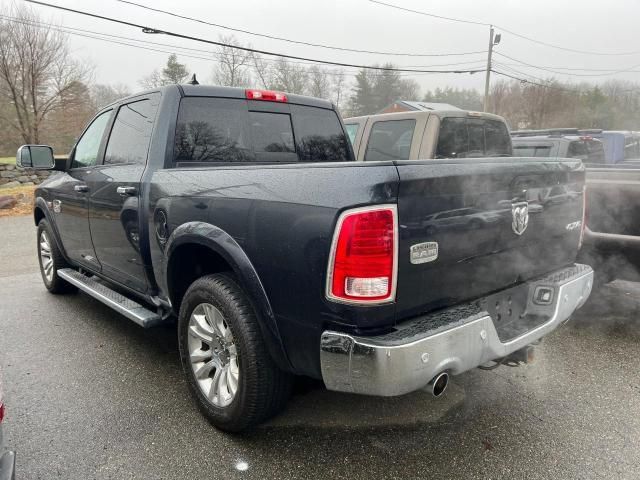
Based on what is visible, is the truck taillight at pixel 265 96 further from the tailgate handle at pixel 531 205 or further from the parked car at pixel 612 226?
the parked car at pixel 612 226

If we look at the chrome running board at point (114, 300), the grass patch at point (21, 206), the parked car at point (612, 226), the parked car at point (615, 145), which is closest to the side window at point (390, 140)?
the parked car at point (612, 226)

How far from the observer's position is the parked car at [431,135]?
18.9ft

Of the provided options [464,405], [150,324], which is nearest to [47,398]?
[150,324]

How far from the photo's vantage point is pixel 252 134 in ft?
11.3

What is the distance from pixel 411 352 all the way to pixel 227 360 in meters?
1.17

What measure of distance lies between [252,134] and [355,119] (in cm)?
378

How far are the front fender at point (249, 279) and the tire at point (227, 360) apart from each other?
0.09m

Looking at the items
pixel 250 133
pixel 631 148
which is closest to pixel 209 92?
pixel 250 133

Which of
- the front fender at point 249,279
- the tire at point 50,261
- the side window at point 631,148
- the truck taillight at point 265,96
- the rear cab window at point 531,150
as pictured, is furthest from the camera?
the side window at point 631,148

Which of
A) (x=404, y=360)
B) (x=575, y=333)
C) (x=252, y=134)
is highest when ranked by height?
(x=252, y=134)

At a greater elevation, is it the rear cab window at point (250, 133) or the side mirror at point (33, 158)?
the rear cab window at point (250, 133)

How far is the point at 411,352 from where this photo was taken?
1889mm

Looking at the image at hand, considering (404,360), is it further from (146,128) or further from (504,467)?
(146,128)

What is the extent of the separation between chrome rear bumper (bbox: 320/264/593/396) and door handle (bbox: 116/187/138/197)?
6.12ft
